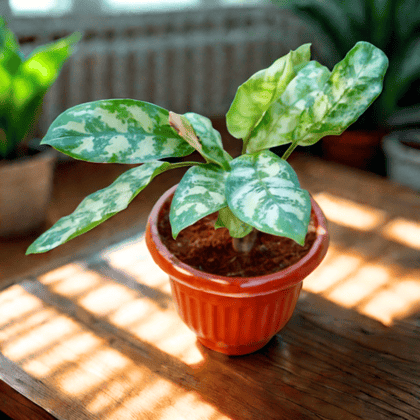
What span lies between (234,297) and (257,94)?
A: 26 cm

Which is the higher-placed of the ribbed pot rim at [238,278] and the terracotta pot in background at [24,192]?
the ribbed pot rim at [238,278]

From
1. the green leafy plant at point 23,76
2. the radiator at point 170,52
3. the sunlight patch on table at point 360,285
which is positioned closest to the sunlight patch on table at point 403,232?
the sunlight patch on table at point 360,285

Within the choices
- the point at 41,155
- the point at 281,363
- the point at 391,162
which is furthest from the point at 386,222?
the point at 41,155

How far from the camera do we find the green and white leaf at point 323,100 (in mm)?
556

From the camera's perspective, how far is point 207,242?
700 mm

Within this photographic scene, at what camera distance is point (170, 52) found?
6.42 feet

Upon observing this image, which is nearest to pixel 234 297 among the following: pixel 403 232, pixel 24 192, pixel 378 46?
pixel 403 232

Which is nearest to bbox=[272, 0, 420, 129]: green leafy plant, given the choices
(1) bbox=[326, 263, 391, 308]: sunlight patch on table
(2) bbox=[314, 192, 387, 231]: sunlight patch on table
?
(2) bbox=[314, 192, 387, 231]: sunlight patch on table

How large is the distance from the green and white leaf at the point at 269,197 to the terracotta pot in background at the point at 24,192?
3.51ft

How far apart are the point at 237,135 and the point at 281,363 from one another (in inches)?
13.7

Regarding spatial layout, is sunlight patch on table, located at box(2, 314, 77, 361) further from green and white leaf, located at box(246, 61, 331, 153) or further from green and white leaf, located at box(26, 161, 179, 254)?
green and white leaf, located at box(246, 61, 331, 153)

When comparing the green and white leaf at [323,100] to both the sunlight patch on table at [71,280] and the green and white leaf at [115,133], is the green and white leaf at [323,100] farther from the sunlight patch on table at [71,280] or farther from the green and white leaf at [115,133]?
the sunlight patch on table at [71,280]

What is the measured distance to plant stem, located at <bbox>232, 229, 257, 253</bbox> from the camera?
2.20 ft

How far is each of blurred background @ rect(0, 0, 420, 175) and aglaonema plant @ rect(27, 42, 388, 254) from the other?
127 centimetres
